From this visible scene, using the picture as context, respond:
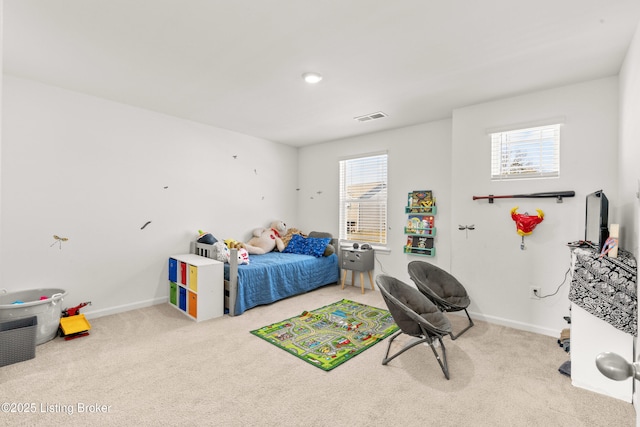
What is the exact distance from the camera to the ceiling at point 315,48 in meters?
1.97

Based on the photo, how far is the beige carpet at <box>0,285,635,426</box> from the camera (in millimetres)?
1896

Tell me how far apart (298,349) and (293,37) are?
259 centimetres

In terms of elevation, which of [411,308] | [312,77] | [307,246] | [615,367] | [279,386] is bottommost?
[279,386]

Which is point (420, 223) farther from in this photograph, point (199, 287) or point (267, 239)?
point (199, 287)

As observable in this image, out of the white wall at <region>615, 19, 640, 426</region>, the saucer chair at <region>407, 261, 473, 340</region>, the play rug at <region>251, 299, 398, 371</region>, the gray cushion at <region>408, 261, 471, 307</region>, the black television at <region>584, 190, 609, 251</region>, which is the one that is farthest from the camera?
the gray cushion at <region>408, 261, 471, 307</region>

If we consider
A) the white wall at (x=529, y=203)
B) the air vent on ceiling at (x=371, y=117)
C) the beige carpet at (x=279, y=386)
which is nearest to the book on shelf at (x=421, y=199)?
the white wall at (x=529, y=203)

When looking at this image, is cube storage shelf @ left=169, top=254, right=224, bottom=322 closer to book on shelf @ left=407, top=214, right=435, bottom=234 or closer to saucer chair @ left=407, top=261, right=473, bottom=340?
saucer chair @ left=407, top=261, right=473, bottom=340

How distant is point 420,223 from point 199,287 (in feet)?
9.88

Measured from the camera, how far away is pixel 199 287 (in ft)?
11.3

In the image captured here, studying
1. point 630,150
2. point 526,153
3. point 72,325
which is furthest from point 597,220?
point 72,325

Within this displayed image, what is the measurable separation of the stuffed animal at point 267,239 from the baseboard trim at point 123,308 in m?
1.37

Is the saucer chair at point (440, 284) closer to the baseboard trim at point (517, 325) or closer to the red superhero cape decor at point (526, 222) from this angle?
the baseboard trim at point (517, 325)

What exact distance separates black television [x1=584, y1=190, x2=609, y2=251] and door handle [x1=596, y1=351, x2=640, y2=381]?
2119 millimetres

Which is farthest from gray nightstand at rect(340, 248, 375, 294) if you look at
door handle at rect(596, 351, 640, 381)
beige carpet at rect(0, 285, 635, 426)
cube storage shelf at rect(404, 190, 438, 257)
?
door handle at rect(596, 351, 640, 381)
